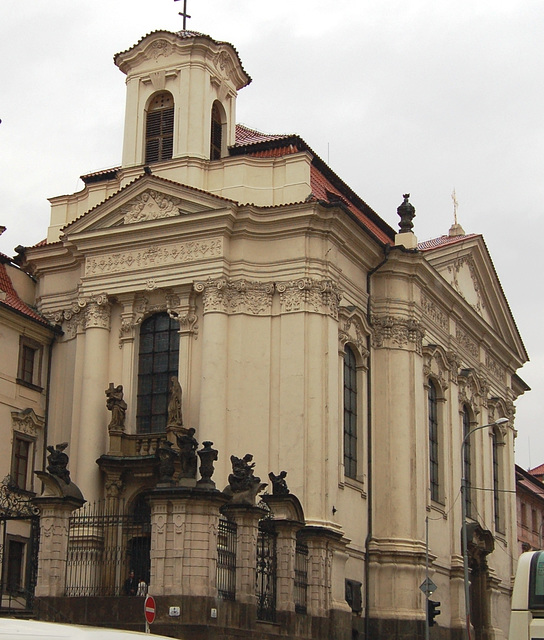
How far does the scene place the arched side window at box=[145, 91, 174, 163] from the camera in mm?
34156

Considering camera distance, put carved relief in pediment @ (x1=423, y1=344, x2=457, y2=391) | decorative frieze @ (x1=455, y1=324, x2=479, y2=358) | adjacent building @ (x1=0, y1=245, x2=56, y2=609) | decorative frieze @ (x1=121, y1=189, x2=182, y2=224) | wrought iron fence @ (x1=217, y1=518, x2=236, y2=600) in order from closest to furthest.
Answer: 1. wrought iron fence @ (x1=217, y1=518, x2=236, y2=600)
2. adjacent building @ (x1=0, y1=245, x2=56, y2=609)
3. decorative frieze @ (x1=121, y1=189, x2=182, y2=224)
4. carved relief in pediment @ (x1=423, y1=344, x2=457, y2=391)
5. decorative frieze @ (x1=455, y1=324, x2=479, y2=358)

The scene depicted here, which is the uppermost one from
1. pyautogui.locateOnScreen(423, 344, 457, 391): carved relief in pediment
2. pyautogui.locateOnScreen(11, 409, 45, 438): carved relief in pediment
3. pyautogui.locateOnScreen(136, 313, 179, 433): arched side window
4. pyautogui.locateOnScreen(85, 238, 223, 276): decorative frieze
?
pyautogui.locateOnScreen(85, 238, 223, 276): decorative frieze

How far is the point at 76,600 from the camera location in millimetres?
22891

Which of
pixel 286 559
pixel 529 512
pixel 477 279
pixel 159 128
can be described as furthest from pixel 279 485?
pixel 529 512

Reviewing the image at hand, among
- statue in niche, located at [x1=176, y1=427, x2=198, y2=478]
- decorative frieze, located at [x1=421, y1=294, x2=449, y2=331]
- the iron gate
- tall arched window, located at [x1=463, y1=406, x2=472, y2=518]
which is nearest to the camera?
statue in niche, located at [x1=176, y1=427, x2=198, y2=478]

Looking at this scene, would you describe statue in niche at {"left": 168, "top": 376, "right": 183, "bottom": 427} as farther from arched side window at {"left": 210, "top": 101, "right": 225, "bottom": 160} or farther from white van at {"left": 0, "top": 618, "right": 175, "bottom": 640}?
white van at {"left": 0, "top": 618, "right": 175, "bottom": 640}

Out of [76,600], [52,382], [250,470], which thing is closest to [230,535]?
[250,470]

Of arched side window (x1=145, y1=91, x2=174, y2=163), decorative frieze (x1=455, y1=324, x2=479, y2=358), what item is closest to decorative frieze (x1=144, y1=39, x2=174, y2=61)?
arched side window (x1=145, y1=91, x2=174, y2=163)

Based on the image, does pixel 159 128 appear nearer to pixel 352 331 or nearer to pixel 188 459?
pixel 352 331

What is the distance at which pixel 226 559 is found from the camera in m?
23.5

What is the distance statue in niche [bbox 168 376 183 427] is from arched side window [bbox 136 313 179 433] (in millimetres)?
1352

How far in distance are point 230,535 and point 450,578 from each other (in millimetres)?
14305

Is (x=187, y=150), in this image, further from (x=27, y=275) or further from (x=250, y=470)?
(x=250, y=470)

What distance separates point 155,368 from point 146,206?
4.85 metres
